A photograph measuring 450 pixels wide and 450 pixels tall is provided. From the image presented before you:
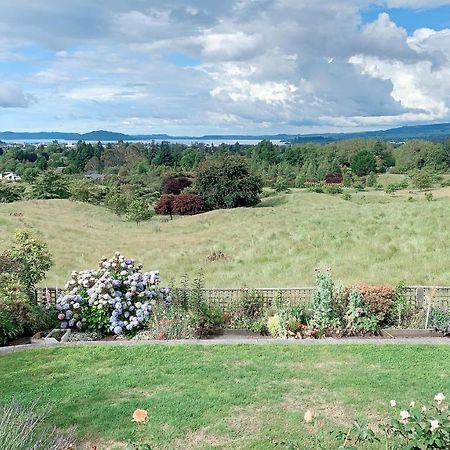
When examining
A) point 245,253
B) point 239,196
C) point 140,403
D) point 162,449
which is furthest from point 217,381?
point 239,196

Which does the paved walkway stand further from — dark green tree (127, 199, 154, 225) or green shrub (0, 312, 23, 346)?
dark green tree (127, 199, 154, 225)

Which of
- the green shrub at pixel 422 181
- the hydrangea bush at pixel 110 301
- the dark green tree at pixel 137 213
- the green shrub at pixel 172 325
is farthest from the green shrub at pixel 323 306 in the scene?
the green shrub at pixel 422 181

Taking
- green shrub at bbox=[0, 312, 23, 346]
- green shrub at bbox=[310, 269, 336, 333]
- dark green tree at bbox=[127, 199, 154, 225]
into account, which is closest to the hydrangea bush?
green shrub at bbox=[0, 312, 23, 346]

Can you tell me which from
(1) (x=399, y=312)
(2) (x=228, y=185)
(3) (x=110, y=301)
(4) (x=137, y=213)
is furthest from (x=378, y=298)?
(2) (x=228, y=185)

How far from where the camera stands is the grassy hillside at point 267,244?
15.2m

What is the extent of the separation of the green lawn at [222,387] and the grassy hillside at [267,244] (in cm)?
651

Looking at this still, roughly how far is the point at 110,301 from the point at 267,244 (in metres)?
13.5

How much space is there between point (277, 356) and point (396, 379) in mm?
1547

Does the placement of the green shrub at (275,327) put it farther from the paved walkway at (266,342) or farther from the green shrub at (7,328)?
the green shrub at (7,328)

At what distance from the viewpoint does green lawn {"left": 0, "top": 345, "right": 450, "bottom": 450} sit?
495 centimetres

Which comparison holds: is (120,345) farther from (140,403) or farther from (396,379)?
(396,379)

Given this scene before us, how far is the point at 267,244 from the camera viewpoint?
21.4 metres

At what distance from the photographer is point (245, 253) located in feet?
67.4

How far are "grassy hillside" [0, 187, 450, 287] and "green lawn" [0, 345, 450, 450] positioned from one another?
6506mm
